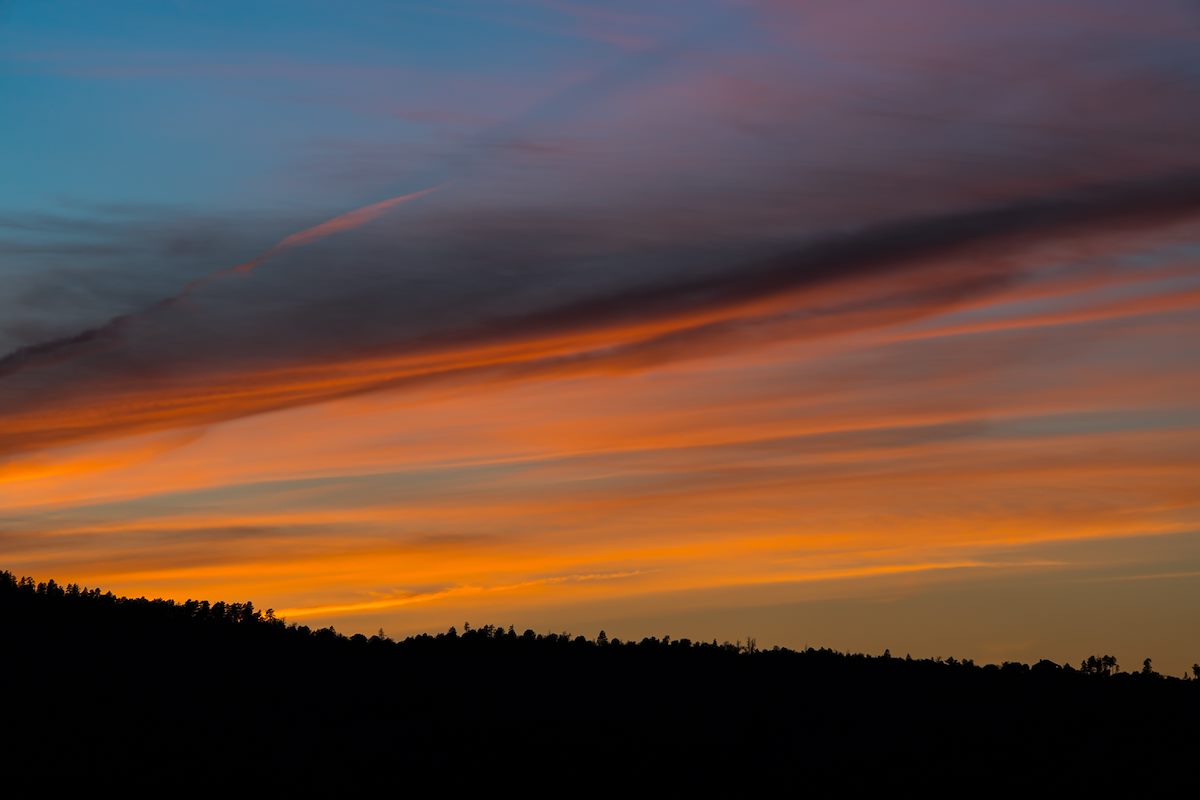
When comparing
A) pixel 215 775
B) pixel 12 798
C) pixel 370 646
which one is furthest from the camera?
pixel 370 646

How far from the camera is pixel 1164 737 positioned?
104062 mm

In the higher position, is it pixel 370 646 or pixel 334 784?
pixel 370 646

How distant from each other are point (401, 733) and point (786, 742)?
30.5 meters

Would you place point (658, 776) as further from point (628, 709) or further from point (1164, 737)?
point (1164, 737)

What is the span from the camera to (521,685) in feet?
404

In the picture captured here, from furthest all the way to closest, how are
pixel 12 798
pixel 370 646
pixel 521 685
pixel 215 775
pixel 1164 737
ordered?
pixel 370 646
pixel 521 685
pixel 1164 737
pixel 215 775
pixel 12 798

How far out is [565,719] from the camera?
10906 cm

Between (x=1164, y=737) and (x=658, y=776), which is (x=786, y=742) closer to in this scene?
(x=658, y=776)

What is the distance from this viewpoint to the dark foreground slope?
96.6m

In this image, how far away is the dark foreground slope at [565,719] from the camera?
3802 inches

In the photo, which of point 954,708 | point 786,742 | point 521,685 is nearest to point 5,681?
point 521,685

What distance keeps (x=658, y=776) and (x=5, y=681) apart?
58365mm

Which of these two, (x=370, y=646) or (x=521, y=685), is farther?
(x=370, y=646)

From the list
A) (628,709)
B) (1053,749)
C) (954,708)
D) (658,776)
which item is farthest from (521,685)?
(1053,749)
